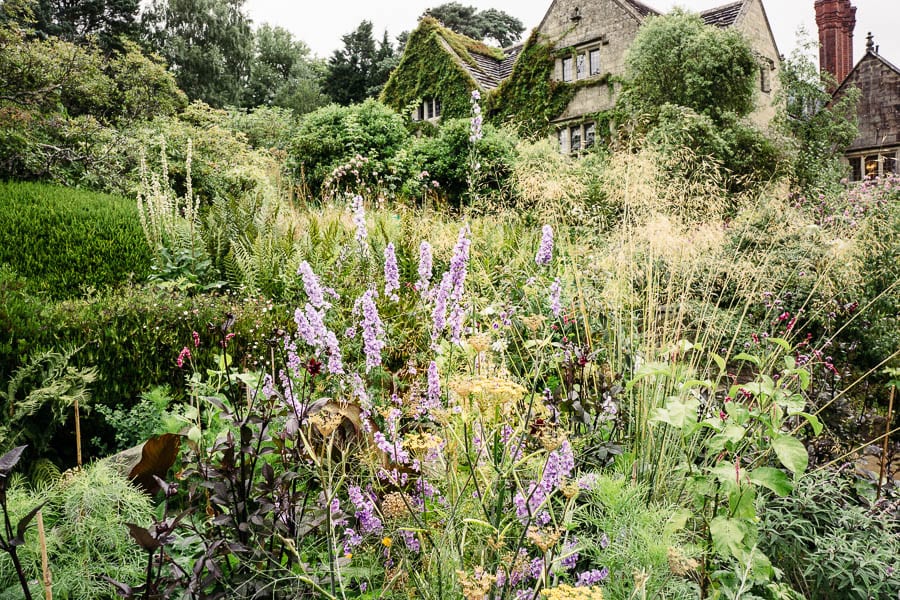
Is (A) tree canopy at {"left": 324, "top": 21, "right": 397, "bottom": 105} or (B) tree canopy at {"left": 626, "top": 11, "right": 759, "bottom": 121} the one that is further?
(A) tree canopy at {"left": 324, "top": 21, "right": 397, "bottom": 105}

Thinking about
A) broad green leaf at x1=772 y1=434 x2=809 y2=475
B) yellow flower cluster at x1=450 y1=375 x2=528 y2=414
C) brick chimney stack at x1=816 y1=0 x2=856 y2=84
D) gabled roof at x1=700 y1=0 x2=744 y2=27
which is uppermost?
brick chimney stack at x1=816 y1=0 x2=856 y2=84

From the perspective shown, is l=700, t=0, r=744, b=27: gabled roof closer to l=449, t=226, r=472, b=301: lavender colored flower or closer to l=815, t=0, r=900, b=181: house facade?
l=815, t=0, r=900, b=181: house facade

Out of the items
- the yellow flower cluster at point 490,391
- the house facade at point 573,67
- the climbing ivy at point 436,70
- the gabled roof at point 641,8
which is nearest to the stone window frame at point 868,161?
the house facade at point 573,67

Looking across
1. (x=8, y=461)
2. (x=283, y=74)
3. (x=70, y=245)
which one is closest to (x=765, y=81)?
(x=70, y=245)

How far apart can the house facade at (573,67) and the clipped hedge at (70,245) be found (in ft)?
40.7

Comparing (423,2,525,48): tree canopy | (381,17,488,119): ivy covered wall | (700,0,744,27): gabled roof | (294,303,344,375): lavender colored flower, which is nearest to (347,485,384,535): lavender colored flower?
(294,303,344,375): lavender colored flower

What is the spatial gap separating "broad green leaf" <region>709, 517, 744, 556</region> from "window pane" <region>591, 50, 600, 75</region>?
16917 mm

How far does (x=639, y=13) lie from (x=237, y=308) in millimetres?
16506

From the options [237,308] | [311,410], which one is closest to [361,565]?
[311,410]

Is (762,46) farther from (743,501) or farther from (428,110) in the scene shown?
(743,501)

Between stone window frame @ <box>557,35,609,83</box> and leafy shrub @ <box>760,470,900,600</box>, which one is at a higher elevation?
stone window frame @ <box>557,35,609,83</box>

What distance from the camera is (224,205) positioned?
5453 millimetres

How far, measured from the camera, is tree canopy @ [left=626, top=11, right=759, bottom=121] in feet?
41.9

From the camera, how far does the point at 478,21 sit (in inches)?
1331
